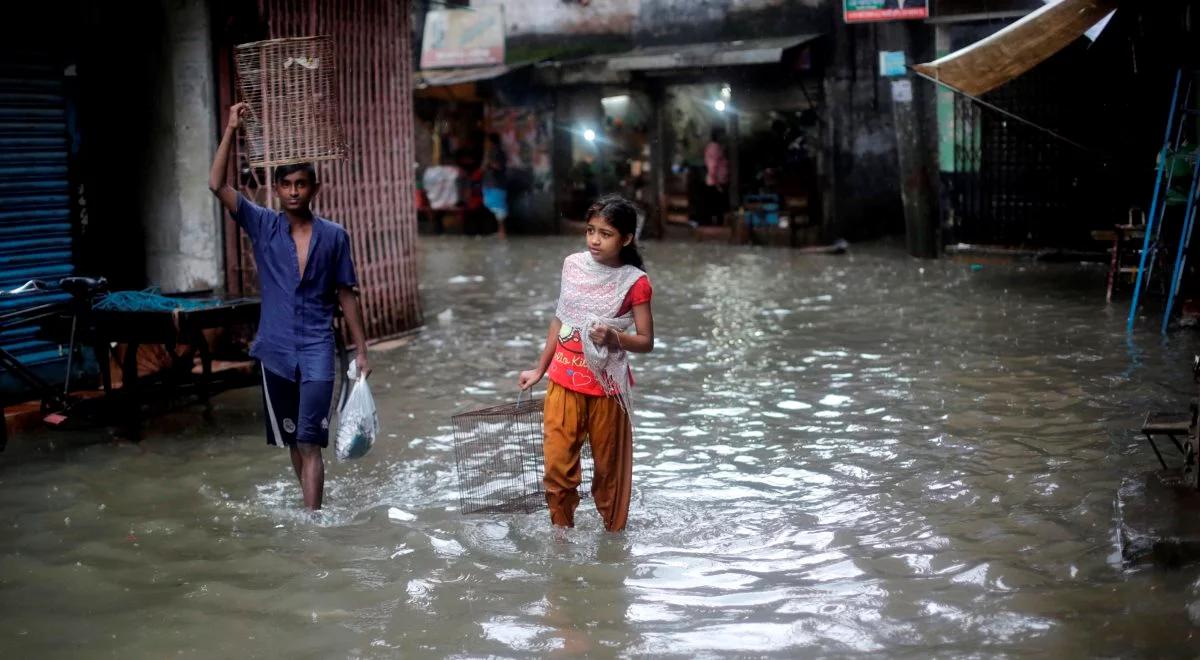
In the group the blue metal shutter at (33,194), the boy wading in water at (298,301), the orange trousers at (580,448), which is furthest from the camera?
the blue metal shutter at (33,194)

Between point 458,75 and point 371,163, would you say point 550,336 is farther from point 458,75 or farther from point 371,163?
point 458,75

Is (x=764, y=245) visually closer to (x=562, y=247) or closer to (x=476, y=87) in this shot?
(x=562, y=247)

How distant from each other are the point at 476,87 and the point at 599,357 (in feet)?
66.2

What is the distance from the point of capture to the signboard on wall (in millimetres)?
23938

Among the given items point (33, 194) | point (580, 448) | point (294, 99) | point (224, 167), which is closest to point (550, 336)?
point (580, 448)

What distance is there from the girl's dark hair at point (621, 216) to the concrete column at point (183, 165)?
17.7 feet

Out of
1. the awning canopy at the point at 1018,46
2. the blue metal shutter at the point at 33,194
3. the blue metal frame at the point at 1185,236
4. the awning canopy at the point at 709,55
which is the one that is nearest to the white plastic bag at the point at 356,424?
the blue metal shutter at the point at 33,194

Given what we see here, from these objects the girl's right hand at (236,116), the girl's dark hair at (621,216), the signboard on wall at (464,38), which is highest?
the signboard on wall at (464,38)

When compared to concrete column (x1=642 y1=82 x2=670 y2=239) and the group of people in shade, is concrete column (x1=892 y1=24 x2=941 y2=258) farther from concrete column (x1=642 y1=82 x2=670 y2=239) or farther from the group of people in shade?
the group of people in shade

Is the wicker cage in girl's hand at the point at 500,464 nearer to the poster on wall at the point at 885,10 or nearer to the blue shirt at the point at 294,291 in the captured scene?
the blue shirt at the point at 294,291

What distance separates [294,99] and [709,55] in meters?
14.7

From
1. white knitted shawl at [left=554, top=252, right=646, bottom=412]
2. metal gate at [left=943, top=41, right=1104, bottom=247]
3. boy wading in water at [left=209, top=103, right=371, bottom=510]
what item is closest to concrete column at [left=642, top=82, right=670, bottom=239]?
metal gate at [left=943, top=41, right=1104, bottom=247]

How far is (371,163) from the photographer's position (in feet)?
36.9

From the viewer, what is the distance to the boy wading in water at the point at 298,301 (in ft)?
19.7
